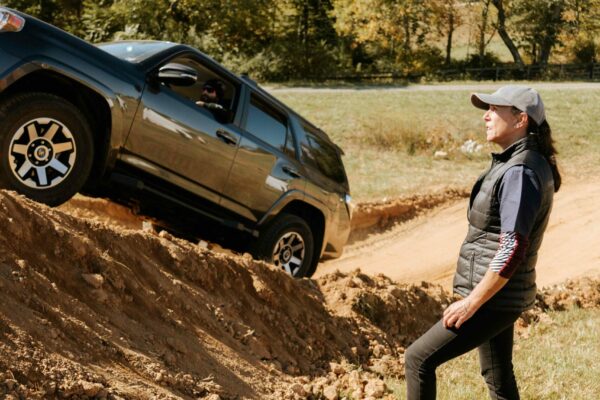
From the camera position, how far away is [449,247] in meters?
14.1

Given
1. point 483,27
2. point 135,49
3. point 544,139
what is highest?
point 483,27

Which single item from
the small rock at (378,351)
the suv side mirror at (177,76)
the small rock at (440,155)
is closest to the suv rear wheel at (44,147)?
the suv side mirror at (177,76)

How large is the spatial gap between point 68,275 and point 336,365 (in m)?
2.23

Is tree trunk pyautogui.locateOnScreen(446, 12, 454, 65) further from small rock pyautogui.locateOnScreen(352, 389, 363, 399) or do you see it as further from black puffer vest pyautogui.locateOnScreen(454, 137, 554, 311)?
black puffer vest pyautogui.locateOnScreen(454, 137, 554, 311)

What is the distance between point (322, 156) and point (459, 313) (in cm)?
494

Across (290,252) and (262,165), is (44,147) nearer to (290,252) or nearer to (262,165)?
(262,165)

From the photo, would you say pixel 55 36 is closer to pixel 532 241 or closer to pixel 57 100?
pixel 57 100

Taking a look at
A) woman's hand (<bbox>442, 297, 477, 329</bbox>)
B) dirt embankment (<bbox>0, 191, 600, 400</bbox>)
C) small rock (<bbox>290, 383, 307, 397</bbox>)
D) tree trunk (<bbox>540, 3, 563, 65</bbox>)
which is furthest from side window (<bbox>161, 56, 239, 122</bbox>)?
tree trunk (<bbox>540, 3, 563, 65</bbox>)

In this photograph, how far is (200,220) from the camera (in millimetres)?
7320

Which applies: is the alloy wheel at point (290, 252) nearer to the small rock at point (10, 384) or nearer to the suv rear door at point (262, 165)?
the suv rear door at point (262, 165)

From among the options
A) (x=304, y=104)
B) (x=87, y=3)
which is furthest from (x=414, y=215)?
(x=87, y=3)

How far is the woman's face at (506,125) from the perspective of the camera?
13.5 ft

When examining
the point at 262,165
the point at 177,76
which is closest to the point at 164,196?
the point at 177,76

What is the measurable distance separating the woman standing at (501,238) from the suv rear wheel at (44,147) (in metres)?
3.10
